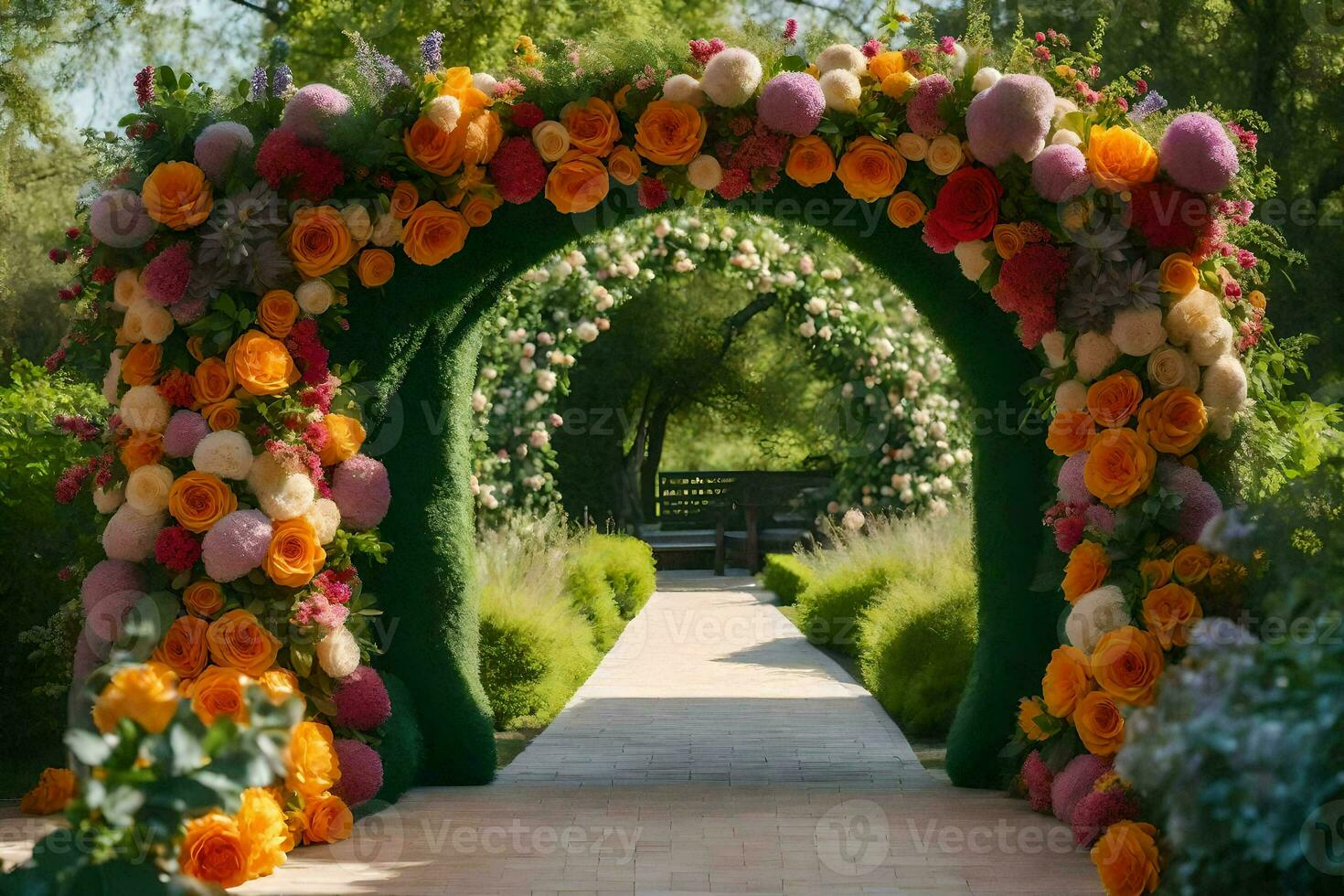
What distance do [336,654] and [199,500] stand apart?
0.69 metres

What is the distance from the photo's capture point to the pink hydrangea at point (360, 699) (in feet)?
16.3

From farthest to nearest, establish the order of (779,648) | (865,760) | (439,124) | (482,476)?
(482,476), (779,648), (865,760), (439,124)

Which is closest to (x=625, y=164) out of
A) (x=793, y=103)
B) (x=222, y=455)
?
(x=793, y=103)

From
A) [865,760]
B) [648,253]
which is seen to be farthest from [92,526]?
[648,253]

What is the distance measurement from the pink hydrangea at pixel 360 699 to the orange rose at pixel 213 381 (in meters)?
1.08

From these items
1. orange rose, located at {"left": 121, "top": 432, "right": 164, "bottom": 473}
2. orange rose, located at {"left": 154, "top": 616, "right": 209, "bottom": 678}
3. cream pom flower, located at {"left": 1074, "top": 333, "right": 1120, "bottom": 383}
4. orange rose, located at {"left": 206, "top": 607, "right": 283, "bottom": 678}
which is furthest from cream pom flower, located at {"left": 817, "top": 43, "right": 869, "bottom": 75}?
orange rose, located at {"left": 154, "top": 616, "right": 209, "bottom": 678}

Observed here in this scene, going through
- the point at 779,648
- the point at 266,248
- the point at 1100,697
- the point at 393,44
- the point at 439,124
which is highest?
the point at 393,44

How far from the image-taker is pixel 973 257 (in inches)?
199

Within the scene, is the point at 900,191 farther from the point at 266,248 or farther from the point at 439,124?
the point at 266,248

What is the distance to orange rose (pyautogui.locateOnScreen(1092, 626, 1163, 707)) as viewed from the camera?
4.45 meters

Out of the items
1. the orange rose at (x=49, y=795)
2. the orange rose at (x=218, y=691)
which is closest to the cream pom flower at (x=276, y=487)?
the orange rose at (x=218, y=691)

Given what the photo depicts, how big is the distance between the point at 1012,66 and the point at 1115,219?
73 centimetres

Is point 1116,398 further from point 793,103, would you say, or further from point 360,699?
point 360,699

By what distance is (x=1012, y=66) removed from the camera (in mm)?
5121
